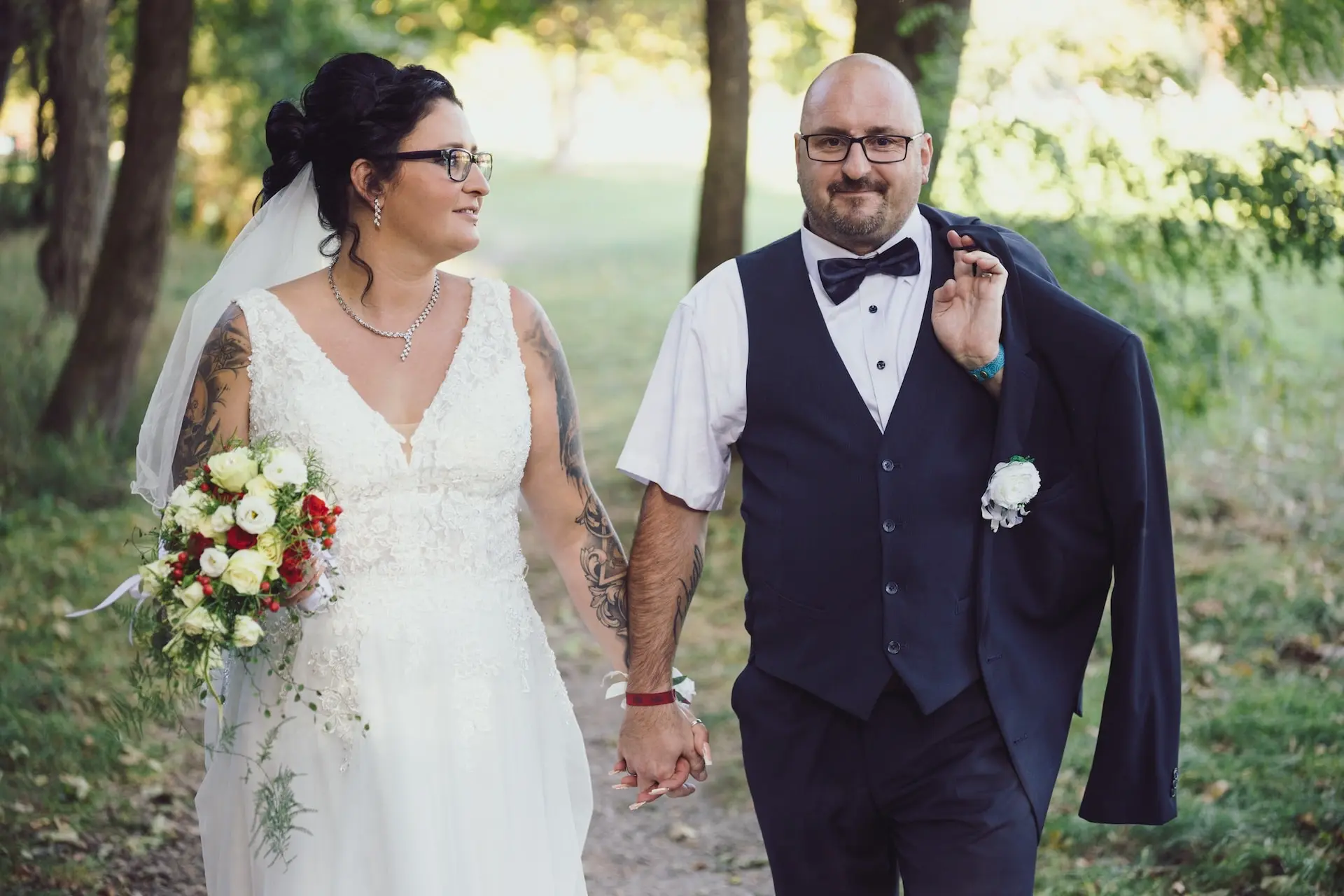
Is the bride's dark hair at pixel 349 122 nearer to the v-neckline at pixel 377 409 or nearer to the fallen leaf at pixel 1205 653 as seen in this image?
the v-neckline at pixel 377 409

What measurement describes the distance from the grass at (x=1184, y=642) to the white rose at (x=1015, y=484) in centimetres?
239

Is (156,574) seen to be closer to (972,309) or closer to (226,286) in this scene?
(226,286)

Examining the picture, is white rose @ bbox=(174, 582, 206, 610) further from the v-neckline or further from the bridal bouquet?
the v-neckline

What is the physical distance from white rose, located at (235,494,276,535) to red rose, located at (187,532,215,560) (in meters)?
0.10

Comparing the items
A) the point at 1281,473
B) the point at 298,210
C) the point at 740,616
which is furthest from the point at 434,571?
the point at 1281,473

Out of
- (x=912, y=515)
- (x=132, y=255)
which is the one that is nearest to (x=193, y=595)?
(x=912, y=515)

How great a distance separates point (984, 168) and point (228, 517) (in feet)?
15.1

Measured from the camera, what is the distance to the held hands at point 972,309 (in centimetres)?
321

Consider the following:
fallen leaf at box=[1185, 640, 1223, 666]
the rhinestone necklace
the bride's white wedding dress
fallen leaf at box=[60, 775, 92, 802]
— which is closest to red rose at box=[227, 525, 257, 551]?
the bride's white wedding dress

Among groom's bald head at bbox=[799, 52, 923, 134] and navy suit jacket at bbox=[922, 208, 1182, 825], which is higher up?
groom's bald head at bbox=[799, 52, 923, 134]

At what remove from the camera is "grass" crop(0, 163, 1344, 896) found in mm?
5211

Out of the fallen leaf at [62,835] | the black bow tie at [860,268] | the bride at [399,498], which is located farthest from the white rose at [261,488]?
the fallen leaf at [62,835]

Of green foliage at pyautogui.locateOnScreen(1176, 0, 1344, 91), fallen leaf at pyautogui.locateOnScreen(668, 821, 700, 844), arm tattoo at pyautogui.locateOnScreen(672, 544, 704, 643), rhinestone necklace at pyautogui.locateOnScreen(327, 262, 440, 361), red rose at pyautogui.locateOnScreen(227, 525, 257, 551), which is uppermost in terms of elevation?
green foliage at pyautogui.locateOnScreen(1176, 0, 1344, 91)

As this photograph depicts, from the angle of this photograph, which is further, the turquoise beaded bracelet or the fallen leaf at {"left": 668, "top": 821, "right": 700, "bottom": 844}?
the fallen leaf at {"left": 668, "top": 821, "right": 700, "bottom": 844}
